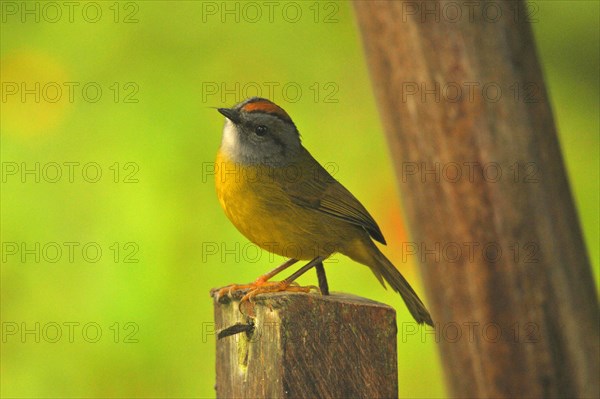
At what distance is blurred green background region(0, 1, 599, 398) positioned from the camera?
20.1 ft

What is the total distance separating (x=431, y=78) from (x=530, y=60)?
0.46 metres

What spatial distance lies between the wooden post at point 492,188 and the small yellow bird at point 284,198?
29 centimetres

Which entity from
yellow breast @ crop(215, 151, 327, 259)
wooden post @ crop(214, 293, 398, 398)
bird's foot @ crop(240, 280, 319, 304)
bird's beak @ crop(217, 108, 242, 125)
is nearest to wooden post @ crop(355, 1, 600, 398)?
yellow breast @ crop(215, 151, 327, 259)

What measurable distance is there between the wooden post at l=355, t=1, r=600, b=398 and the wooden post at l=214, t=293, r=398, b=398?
141 centimetres

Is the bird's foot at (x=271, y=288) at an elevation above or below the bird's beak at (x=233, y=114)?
below

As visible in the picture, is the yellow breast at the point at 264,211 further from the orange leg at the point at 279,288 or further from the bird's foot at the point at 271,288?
the bird's foot at the point at 271,288

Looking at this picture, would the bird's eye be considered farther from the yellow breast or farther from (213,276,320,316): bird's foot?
(213,276,320,316): bird's foot

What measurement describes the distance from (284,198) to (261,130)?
303 mm

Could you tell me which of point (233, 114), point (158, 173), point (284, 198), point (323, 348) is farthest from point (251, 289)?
point (158, 173)

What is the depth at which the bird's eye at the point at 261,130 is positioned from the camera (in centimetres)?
401

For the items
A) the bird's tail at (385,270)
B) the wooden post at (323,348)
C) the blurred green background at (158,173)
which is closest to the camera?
the wooden post at (323,348)

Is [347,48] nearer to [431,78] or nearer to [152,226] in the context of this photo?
[152,226]

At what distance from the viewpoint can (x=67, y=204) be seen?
21.1 feet

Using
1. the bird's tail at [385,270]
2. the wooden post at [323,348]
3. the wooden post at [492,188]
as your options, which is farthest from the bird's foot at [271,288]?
the wooden post at [492,188]
